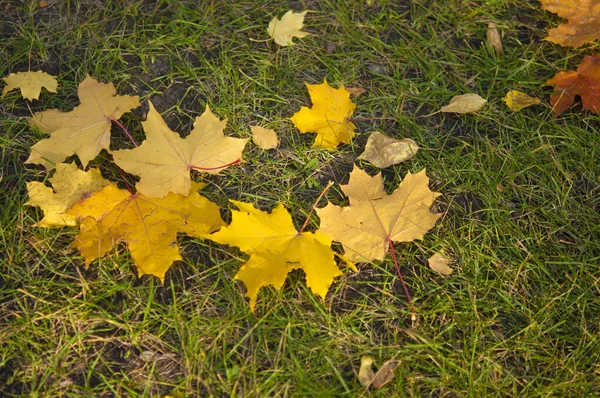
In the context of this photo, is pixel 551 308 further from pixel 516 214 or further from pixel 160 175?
pixel 160 175

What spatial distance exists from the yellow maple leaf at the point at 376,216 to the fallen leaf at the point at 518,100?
64 cm

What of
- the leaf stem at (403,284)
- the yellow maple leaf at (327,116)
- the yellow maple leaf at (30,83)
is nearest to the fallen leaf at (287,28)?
the yellow maple leaf at (327,116)

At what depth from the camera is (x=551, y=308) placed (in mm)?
1930

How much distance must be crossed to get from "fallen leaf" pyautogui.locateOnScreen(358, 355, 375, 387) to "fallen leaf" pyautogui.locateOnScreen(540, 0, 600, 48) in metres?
1.74

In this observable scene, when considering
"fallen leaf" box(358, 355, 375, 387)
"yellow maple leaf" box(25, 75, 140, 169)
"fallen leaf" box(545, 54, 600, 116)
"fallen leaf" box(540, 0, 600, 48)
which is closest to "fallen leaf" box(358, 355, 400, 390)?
"fallen leaf" box(358, 355, 375, 387)

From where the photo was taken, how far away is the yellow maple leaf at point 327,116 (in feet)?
7.47

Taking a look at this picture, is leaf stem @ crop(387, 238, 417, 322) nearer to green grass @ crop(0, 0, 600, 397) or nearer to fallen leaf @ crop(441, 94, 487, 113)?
green grass @ crop(0, 0, 600, 397)

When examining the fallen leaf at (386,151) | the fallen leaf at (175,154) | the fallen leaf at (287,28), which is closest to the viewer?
the fallen leaf at (175,154)

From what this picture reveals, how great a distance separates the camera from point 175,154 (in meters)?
2.05

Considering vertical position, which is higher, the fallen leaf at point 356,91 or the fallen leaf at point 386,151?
the fallen leaf at point 356,91

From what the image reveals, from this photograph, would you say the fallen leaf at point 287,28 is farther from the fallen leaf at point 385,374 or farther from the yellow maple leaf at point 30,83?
the fallen leaf at point 385,374

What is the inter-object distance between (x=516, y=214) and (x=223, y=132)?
3.89ft

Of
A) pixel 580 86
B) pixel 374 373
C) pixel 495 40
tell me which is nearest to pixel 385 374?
pixel 374 373

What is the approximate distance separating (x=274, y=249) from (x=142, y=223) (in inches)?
18.7
